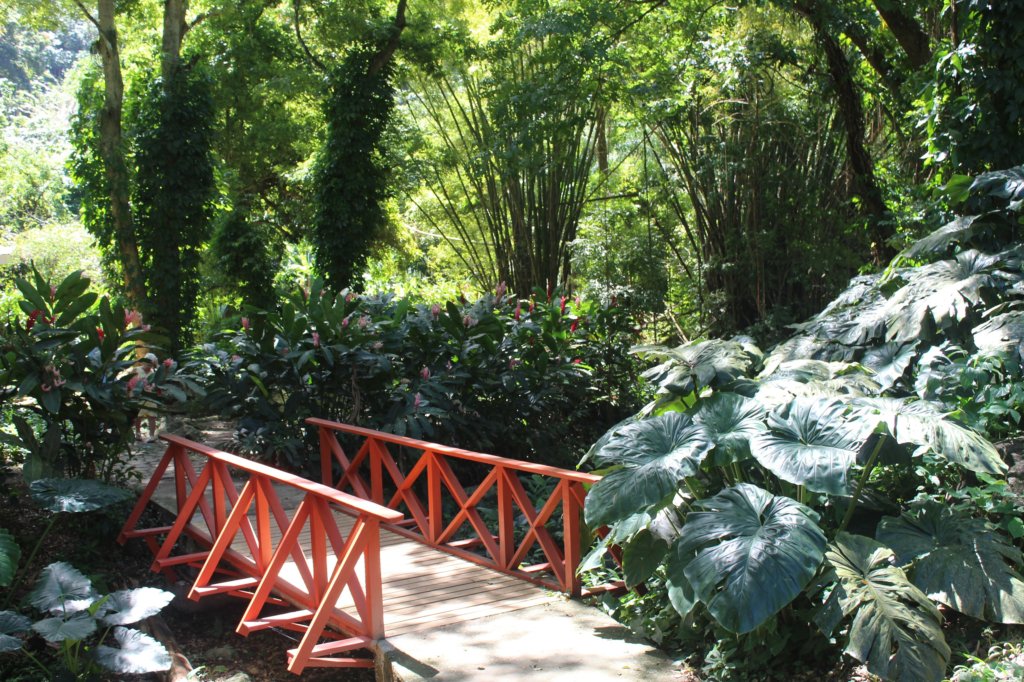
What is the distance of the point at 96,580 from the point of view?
4559 mm

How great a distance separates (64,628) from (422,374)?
3599 millimetres

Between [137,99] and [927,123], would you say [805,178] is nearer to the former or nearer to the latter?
[927,123]

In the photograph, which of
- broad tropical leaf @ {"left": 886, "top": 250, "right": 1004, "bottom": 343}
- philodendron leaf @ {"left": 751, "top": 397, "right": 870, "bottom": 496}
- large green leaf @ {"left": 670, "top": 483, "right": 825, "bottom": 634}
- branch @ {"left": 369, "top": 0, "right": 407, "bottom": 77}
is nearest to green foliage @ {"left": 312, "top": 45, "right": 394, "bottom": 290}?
branch @ {"left": 369, "top": 0, "right": 407, "bottom": 77}

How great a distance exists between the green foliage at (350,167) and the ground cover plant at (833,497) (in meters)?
7.70

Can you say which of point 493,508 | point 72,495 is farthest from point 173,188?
point 72,495

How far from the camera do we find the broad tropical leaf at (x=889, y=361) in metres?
3.88

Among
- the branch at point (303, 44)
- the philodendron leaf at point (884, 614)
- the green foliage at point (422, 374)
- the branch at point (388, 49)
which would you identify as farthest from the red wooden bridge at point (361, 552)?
the branch at point (303, 44)

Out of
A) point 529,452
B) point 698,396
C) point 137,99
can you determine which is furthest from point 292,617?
point 137,99

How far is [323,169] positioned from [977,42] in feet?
25.1

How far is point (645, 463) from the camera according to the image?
3.14 metres

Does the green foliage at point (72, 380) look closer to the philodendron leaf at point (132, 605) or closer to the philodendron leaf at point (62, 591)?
the philodendron leaf at point (62, 591)

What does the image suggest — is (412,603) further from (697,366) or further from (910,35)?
(910,35)

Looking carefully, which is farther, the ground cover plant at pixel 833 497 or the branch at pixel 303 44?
the branch at pixel 303 44

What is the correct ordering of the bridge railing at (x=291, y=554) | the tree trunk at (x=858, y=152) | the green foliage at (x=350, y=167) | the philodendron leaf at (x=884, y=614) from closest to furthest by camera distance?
the philodendron leaf at (x=884, y=614), the bridge railing at (x=291, y=554), the tree trunk at (x=858, y=152), the green foliage at (x=350, y=167)
